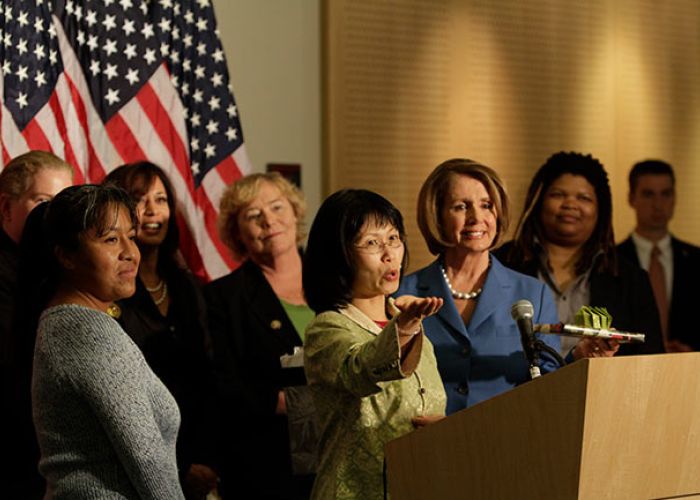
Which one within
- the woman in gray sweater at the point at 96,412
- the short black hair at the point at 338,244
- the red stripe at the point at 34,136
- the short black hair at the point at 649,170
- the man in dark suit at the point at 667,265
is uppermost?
the red stripe at the point at 34,136

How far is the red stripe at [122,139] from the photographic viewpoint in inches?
191

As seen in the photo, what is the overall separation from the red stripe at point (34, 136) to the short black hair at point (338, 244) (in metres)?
2.14

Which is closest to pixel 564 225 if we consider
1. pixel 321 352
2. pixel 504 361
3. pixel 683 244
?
pixel 504 361

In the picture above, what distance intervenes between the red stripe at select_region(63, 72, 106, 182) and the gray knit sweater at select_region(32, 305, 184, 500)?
244 cm

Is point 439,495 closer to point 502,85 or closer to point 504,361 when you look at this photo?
point 504,361

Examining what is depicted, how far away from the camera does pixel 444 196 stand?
354 centimetres

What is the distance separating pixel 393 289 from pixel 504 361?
2.37 feet

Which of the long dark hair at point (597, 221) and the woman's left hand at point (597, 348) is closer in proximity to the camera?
the woman's left hand at point (597, 348)

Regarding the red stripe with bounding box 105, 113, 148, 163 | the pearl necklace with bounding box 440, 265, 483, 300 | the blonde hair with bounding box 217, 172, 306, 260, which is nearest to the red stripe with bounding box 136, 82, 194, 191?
the red stripe with bounding box 105, 113, 148, 163

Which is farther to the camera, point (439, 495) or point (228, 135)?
point (228, 135)

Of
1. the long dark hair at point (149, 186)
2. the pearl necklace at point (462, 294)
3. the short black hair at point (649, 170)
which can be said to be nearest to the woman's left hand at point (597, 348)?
the pearl necklace at point (462, 294)

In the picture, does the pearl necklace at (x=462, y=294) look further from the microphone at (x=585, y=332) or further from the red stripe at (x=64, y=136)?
the red stripe at (x=64, y=136)

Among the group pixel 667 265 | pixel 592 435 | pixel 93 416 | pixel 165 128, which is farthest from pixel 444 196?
pixel 667 265

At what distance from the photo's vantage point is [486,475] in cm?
211
